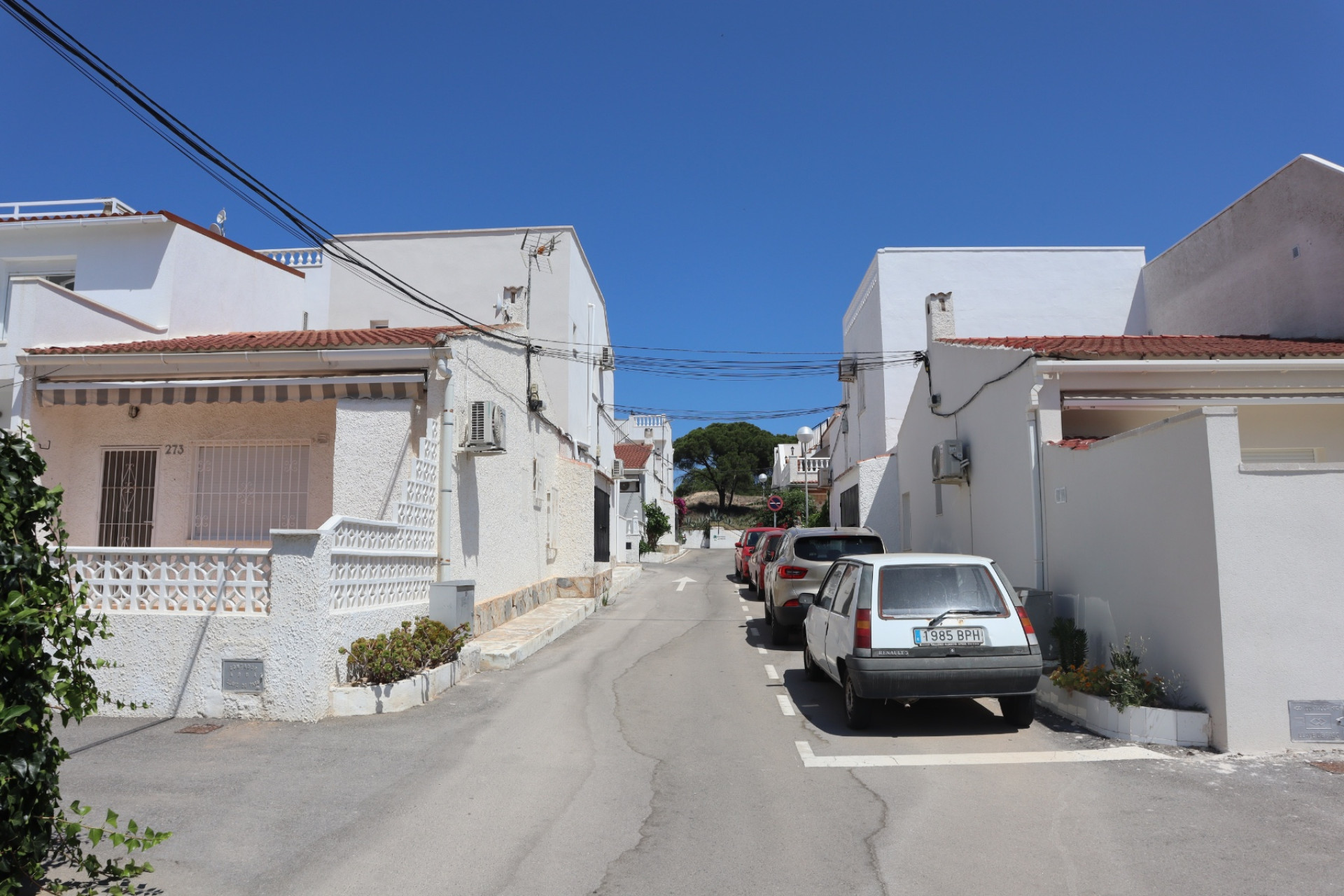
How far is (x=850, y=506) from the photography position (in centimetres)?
2625

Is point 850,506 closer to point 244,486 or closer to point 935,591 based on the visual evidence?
point 244,486

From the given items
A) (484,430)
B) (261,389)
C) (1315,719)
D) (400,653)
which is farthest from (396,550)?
(1315,719)

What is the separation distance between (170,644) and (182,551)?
87 centimetres

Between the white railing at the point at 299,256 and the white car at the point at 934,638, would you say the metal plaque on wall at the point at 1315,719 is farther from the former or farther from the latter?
the white railing at the point at 299,256

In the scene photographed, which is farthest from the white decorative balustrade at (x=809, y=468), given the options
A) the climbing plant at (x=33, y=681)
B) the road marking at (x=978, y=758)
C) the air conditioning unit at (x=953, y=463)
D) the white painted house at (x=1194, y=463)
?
the climbing plant at (x=33, y=681)

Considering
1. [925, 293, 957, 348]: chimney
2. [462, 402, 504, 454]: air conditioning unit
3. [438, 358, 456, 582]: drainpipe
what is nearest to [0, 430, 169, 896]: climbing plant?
[438, 358, 456, 582]: drainpipe

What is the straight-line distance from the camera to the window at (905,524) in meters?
20.0

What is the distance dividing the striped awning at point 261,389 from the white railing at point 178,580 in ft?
9.38

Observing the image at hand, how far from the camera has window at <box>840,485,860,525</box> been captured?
80.6 feet

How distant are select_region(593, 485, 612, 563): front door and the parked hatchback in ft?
38.8

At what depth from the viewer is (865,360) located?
26172 mm

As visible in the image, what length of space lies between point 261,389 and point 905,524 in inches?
587

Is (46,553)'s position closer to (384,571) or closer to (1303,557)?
(384,571)

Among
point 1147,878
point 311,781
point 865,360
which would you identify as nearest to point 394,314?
point 865,360
